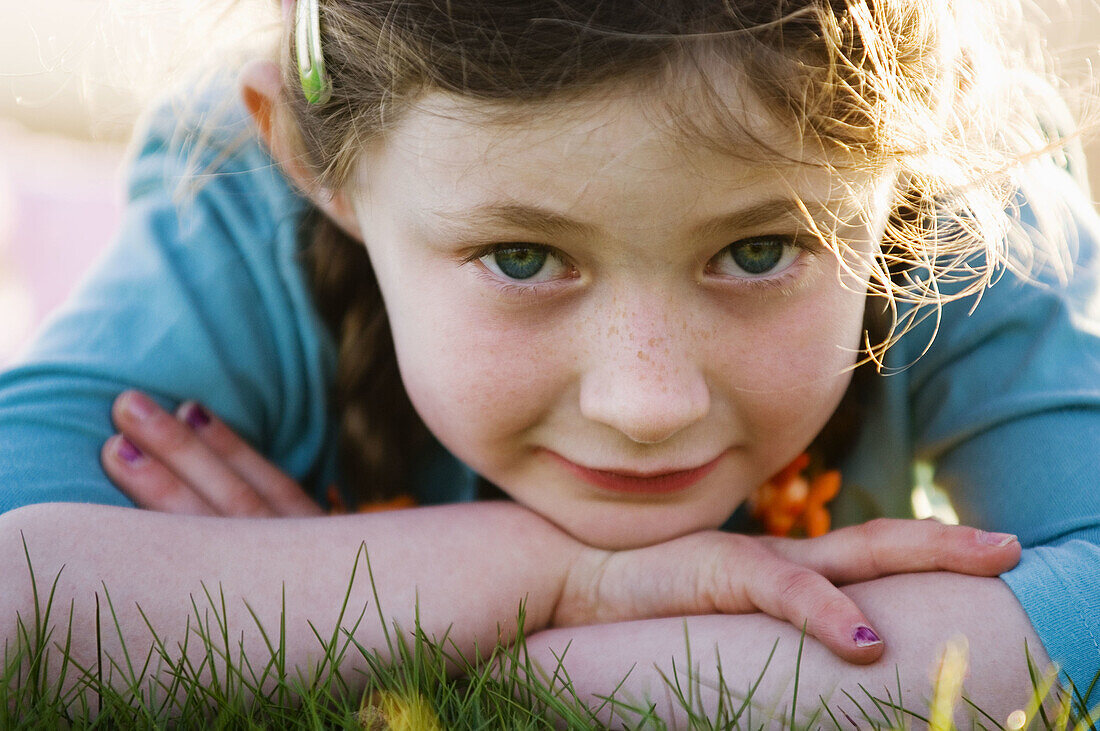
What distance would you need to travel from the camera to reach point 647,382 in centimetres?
119

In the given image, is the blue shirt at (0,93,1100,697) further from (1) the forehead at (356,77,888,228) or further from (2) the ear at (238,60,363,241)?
(1) the forehead at (356,77,888,228)

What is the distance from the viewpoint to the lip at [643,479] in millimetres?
1352

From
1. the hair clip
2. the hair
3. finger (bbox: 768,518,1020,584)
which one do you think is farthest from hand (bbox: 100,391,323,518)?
finger (bbox: 768,518,1020,584)

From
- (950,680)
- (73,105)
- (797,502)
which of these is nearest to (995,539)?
(950,680)

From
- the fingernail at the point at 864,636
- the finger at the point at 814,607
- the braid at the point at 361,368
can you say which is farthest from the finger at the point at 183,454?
the fingernail at the point at 864,636

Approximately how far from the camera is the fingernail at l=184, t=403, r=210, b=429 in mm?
1639

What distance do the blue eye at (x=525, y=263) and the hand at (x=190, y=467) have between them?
59 cm

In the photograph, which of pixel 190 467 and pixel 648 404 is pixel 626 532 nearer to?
pixel 648 404

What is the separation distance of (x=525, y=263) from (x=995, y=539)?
650 mm

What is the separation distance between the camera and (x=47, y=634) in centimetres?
112

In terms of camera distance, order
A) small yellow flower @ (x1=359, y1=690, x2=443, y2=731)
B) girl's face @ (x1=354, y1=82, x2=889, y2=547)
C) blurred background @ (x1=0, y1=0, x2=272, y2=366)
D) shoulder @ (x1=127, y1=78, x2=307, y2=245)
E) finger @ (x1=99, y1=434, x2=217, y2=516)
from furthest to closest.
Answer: shoulder @ (x1=127, y1=78, x2=307, y2=245)
blurred background @ (x1=0, y1=0, x2=272, y2=366)
finger @ (x1=99, y1=434, x2=217, y2=516)
girl's face @ (x1=354, y1=82, x2=889, y2=547)
small yellow flower @ (x1=359, y1=690, x2=443, y2=731)

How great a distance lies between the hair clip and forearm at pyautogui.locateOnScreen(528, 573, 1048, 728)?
0.73 meters

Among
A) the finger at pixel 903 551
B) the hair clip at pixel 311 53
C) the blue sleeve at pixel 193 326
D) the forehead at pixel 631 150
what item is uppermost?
the hair clip at pixel 311 53

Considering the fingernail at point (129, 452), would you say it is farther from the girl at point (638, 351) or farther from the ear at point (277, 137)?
the ear at point (277, 137)
